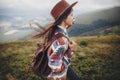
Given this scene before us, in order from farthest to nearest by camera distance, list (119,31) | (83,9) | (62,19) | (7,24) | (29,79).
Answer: (119,31), (7,24), (83,9), (29,79), (62,19)

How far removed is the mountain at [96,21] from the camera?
28.9ft

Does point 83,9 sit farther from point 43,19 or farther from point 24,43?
point 24,43

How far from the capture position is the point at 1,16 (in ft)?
28.1

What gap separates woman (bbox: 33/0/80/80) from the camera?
15.6 feet

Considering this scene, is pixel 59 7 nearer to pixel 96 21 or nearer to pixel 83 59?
pixel 83 59

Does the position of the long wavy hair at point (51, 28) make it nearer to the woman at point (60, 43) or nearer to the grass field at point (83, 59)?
the woman at point (60, 43)

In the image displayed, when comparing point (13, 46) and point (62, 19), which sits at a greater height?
point (62, 19)

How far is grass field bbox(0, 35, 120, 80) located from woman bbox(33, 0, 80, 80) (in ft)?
7.31

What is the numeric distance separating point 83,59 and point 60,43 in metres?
3.04

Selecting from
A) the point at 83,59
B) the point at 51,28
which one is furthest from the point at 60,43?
the point at 83,59

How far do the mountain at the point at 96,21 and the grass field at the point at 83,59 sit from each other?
0.33 meters

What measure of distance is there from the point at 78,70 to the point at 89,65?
36 cm

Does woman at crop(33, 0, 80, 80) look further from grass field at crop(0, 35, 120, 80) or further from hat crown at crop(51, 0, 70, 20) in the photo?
grass field at crop(0, 35, 120, 80)

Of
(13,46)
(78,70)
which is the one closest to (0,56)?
(13,46)
